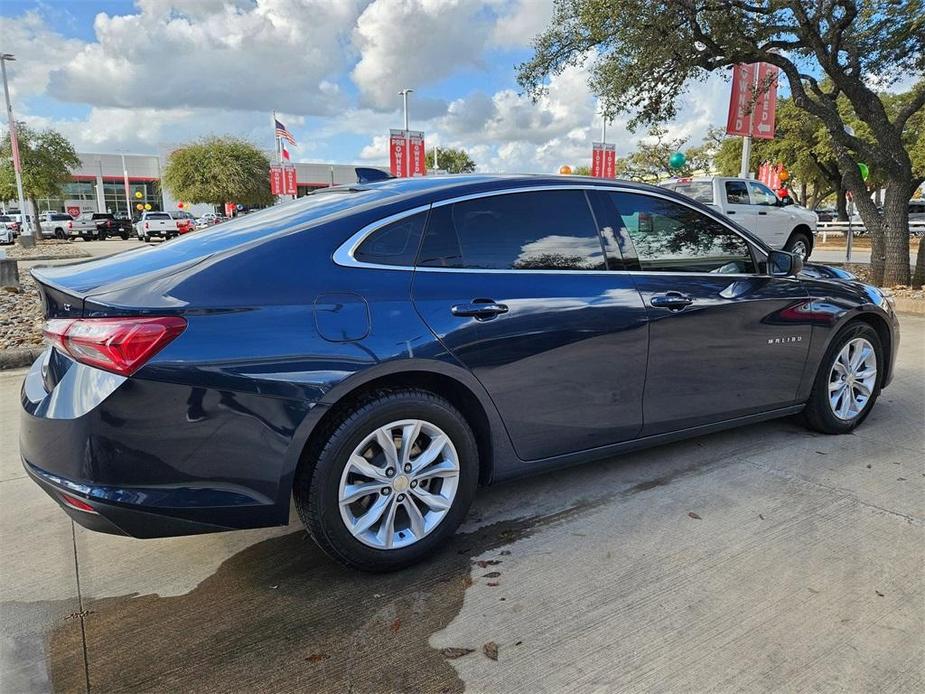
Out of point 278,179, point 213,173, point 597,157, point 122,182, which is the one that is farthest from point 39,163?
point 122,182

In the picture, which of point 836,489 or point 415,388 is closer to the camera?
point 415,388

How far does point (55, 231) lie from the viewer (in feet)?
133

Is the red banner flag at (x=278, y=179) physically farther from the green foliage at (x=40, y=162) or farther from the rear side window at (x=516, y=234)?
the rear side window at (x=516, y=234)

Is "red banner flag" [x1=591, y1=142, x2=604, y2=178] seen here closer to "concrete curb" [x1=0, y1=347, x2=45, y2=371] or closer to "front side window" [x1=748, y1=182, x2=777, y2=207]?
"front side window" [x1=748, y1=182, x2=777, y2=207]

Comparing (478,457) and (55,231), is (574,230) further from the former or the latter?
(55,231)

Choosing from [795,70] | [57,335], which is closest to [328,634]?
[57,335]

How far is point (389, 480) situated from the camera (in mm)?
2678

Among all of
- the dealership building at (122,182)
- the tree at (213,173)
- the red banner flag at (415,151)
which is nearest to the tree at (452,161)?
the dealership building at (122,182)

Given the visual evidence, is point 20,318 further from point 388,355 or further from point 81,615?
point 388,355

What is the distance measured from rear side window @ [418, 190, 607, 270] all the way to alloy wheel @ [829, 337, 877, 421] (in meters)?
2.09

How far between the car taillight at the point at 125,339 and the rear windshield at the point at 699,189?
1346 centimetres

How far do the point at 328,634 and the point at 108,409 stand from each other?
1.10m

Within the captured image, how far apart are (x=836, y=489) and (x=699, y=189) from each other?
11969 millimetres

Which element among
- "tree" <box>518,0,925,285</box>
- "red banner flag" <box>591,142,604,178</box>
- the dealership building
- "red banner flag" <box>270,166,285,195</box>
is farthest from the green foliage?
"tree" <box>518,0,925,285</box>
